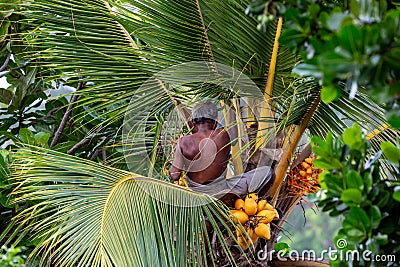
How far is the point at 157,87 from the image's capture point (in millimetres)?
2320

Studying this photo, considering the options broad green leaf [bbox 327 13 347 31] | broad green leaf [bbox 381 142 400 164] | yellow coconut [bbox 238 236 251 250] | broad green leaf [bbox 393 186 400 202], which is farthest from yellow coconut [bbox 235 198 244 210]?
broad green leaf [bbox 327 13 347 31]

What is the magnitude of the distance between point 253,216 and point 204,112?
0.43 metres

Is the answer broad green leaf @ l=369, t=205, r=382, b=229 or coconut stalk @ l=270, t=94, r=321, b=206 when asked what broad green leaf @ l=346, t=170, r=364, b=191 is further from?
coconut stalk @ l=270, t=94, r=321, b=206

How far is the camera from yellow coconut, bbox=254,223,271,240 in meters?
2.00

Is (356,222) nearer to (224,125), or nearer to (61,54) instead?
(224,125)

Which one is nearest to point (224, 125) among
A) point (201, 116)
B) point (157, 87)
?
point (201, 116)

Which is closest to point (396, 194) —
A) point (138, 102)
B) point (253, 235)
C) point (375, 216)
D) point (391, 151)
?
point (375, 216)

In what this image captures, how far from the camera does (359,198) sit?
0.88 m

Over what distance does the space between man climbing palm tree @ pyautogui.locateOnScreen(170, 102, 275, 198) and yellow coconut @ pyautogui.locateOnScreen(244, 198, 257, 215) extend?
0.05m

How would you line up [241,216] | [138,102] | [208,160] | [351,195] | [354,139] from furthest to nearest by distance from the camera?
1. [138,102]
2. [208,160]
3. [241,216]
4. [354,139]
5. [351,195]

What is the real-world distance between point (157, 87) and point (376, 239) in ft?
5.01

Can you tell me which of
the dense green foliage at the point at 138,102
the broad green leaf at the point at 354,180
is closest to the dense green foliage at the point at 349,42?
the broad green leaf at the point at 354,180

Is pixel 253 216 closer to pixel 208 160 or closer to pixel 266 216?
pixel 266 216

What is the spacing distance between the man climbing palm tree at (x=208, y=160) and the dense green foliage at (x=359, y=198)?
105 cm
